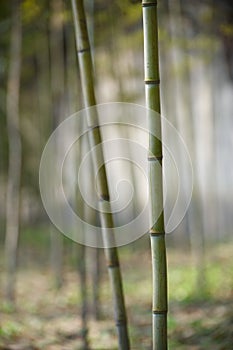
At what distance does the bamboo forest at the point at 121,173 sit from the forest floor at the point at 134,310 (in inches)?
0.7

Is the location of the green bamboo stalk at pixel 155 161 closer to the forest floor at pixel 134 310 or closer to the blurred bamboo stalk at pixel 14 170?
the forest floor at pixel 134 310

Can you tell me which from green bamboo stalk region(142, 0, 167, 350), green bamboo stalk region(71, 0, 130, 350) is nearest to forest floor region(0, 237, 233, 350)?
green bamboo stalk region(71, 0, 130, 350)

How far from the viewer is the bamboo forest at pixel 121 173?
2264 millimetres

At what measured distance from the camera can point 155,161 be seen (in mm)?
1850

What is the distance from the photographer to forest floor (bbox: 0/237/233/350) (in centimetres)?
321

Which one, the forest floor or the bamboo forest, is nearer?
the bamboo forest

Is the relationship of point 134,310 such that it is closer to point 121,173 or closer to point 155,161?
point 155,161

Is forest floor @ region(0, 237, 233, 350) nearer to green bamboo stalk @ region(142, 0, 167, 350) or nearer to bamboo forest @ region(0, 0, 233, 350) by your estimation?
bamboo forest @ region(0, 0, 233, 350)

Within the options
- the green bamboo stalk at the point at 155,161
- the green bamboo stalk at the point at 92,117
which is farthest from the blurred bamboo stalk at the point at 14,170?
the green bamboo stalk at the point at 155,161

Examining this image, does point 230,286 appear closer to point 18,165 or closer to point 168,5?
point 18,165

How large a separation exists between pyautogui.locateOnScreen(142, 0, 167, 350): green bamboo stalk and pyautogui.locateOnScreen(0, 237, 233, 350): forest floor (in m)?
0.99

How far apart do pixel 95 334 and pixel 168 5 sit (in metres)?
3.15

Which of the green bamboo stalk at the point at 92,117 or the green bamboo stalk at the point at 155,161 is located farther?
the green bamboo stalk at the point at 92,117

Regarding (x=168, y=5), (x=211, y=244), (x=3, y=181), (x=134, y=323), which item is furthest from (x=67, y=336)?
(x=3, y=181)
